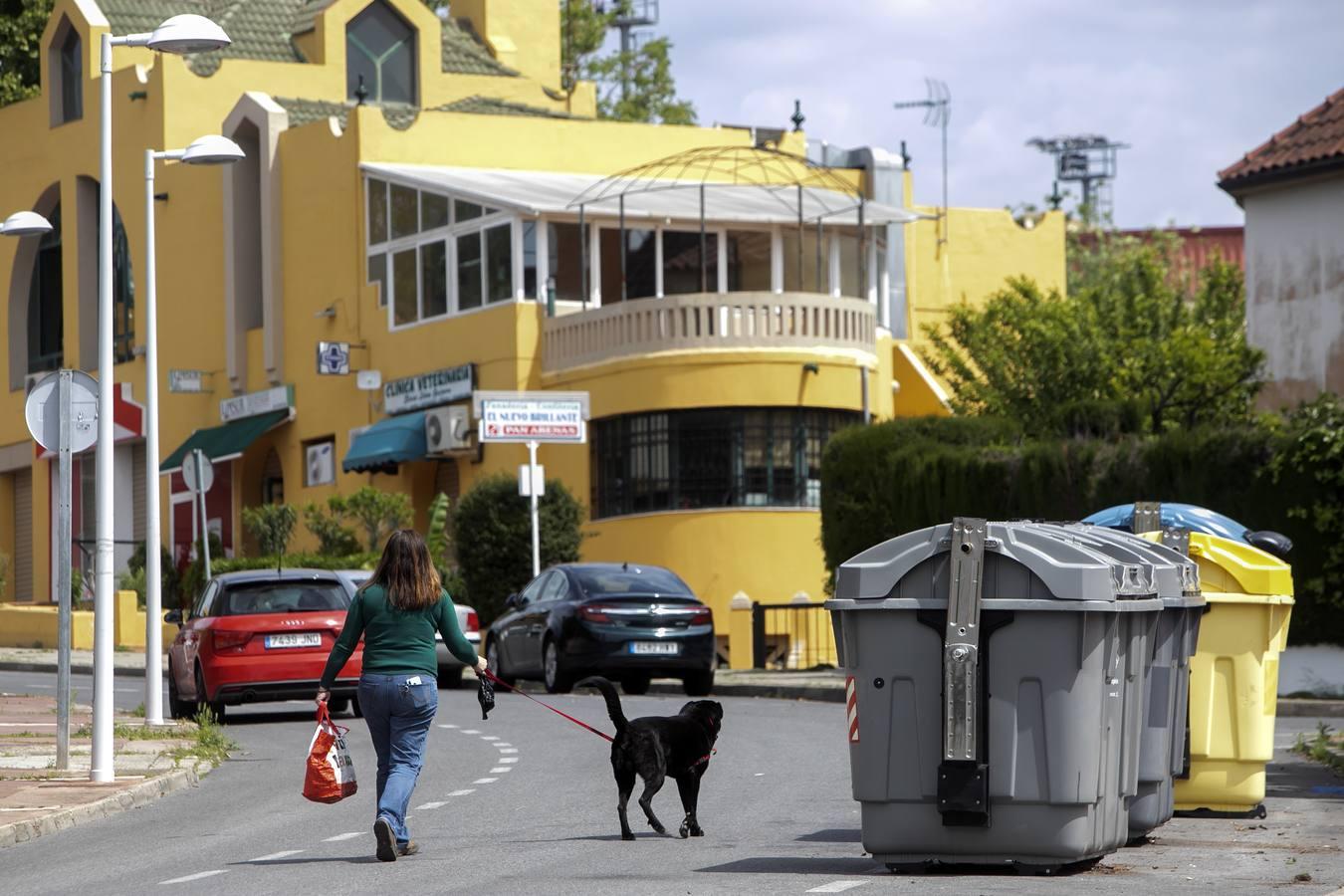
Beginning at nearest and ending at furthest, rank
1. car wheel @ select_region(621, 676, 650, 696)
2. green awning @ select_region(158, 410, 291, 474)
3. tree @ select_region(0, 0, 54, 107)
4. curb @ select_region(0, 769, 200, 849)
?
curb @ select_region(0, 769, 200, 849) < car wheel @ select_region(621, 676, 650, 696) < green awning @ select_region(158, 410, 291, 474) < tree @ select_region(0, 0, 54, 107)

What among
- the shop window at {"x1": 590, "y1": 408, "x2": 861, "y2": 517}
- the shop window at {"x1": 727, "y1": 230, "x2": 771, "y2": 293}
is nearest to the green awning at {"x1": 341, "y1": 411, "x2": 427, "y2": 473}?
the shop window at {"x1": 590, "y1": 408, "x2": 861, "y2": 517}

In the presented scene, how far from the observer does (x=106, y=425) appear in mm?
18359

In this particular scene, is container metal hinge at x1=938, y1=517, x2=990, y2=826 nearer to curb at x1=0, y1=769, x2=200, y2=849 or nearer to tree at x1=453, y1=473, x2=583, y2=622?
curb at x1=0, y1=769, x2=200, y2=849

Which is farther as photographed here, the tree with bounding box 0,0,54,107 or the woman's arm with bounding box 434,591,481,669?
the tree with bounding box 0,0,54,107

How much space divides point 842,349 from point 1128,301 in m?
6.34

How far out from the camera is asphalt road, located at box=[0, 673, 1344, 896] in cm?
1156

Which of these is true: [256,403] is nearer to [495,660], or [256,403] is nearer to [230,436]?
[230,436]

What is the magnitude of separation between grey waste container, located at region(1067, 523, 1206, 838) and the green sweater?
3.24 meters

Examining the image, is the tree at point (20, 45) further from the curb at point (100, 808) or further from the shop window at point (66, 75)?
the curb at point (100, 808)

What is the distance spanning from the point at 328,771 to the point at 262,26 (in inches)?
1765

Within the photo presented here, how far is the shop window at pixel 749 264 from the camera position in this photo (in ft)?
149

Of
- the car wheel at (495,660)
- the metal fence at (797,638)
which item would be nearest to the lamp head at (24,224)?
the car wheel at (495,660)

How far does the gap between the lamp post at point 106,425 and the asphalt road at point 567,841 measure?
86cm

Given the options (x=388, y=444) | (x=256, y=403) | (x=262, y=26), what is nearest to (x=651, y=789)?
(x=388, y=444)
